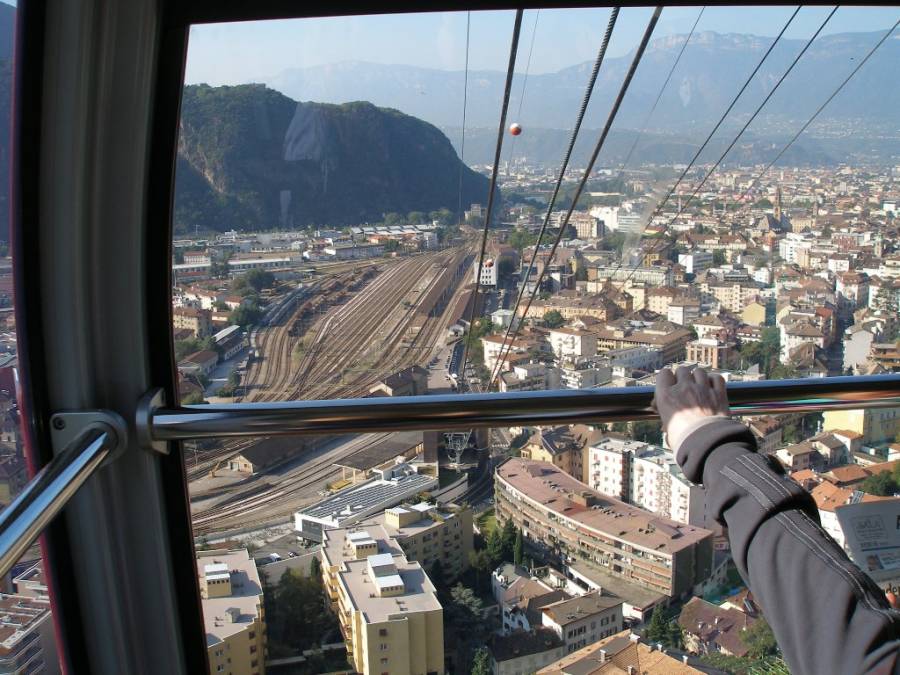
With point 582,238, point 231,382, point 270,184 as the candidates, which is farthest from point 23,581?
point 582,238

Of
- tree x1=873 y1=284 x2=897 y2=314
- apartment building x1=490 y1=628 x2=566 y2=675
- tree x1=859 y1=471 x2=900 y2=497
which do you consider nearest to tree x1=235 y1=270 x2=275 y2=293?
apartment building x1=490 y1=628 x2=566 y2=675

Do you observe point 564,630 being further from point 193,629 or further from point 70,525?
point 70,525

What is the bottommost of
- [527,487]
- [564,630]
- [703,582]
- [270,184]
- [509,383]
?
[564,630]

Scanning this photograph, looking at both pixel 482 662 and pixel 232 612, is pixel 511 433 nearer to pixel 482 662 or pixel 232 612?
pixel 482 662

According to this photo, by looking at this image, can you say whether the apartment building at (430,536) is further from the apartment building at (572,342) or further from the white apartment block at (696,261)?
the white apartment block at (696,261)

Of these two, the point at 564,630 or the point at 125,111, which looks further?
the point at 564,630
